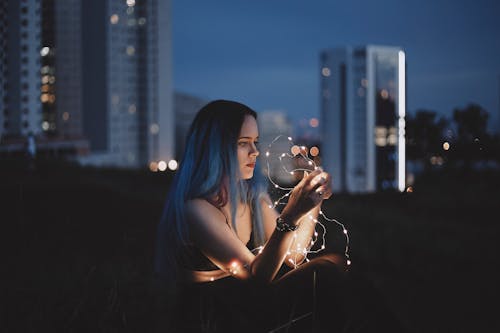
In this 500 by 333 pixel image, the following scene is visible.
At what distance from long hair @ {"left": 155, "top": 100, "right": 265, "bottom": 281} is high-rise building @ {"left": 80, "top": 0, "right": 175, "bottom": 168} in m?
34.3

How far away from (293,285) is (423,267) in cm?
451

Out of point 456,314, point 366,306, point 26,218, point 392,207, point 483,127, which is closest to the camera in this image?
point 366,306

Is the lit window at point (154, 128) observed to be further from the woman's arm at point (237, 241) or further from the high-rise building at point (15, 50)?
the woman's arm at point (237, 241)

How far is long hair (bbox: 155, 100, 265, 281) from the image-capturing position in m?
2.72

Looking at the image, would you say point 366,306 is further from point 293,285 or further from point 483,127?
point 483,127

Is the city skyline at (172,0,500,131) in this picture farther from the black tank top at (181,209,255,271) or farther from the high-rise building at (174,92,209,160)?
the black tank top at (181,209,255,271)

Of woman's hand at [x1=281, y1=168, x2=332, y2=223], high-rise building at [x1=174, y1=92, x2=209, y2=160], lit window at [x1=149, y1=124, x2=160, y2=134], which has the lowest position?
woman's hand at [x1=281, y1=168, x2=332, y2=223]

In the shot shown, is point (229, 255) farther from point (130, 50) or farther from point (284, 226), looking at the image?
point (130, 50)

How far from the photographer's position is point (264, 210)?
320cm

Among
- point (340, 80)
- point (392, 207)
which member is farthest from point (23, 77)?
point (340, 80)

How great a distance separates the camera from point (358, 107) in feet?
158

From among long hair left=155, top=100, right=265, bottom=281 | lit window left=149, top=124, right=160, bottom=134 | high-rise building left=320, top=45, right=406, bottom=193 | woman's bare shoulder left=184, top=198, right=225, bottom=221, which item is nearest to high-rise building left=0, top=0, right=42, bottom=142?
long hair left=155, top=100, right=265, bottom=281

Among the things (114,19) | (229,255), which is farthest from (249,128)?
(114,19)

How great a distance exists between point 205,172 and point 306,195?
0.60m
